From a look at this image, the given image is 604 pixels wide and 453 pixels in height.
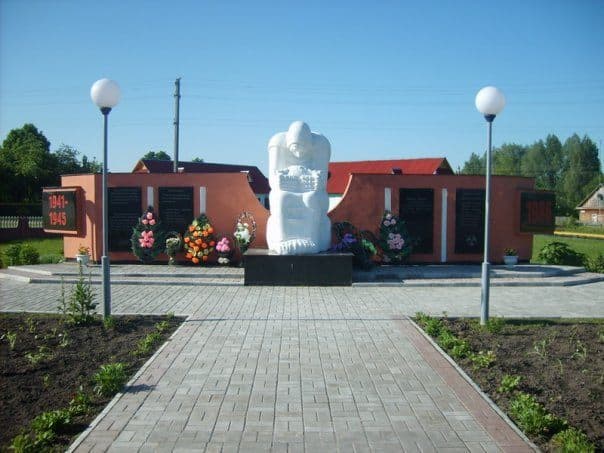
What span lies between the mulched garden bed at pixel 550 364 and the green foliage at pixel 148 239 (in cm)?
803

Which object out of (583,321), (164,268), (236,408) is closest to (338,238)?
(164,268)

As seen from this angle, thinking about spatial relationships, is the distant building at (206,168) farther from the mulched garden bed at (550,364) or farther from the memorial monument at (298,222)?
the mulched garden bed at (550,364)

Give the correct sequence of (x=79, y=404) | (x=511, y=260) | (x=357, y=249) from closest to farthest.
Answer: (x=79, y=404)
(x=357, y=249)
(x=511, y=260)

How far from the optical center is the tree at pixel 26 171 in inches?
1447

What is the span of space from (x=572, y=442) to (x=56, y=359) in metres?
5.22

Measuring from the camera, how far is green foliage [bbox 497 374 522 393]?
16.7ft

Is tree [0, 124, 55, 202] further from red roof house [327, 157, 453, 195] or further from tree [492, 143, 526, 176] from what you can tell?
tree [492, 143, 526, 176]

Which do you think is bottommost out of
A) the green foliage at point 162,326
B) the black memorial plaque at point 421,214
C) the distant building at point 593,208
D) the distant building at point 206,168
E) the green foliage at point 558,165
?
the green foliage at point 162,326

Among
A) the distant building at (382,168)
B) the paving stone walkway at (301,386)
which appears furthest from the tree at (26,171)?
the paving stone walkway at (301,386)

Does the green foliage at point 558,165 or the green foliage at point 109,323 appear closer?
the green foliage at point 109,323

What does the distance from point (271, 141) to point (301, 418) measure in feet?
29.4

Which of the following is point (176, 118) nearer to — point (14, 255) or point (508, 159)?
point (14, 255)

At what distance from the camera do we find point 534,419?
14.1 feet

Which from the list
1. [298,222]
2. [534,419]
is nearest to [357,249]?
[298,222]
